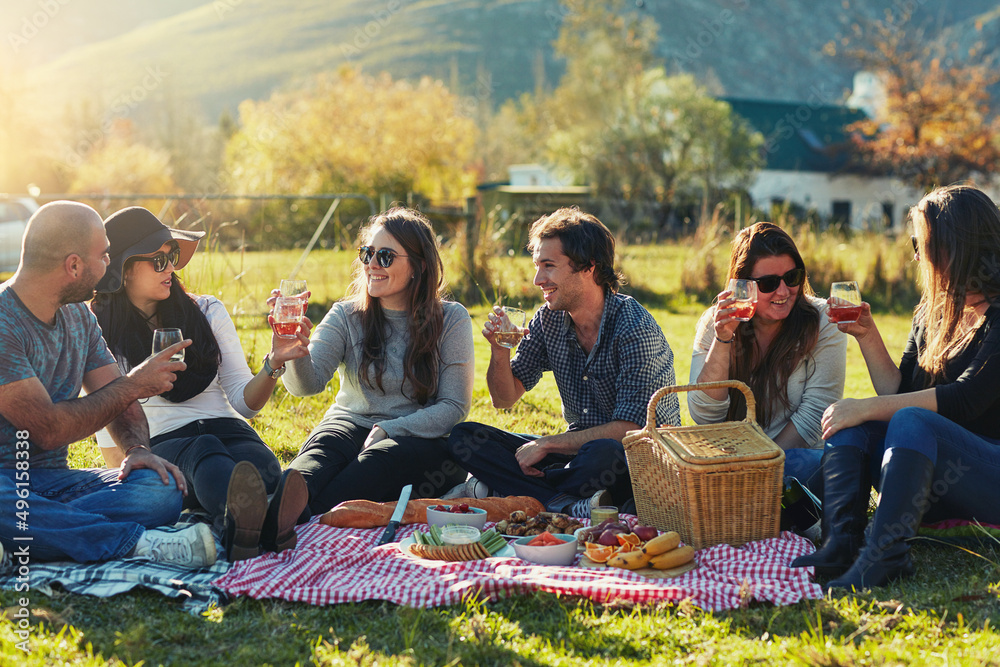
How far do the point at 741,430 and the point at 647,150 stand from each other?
91.6 ft

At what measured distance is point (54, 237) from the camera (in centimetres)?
354

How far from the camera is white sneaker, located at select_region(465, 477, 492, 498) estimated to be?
4.75 meters

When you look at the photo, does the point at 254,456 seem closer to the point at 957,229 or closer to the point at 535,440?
the point at 535,440

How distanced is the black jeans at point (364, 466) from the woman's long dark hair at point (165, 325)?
646 mm

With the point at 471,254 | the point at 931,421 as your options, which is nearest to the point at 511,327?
the point at 931,421

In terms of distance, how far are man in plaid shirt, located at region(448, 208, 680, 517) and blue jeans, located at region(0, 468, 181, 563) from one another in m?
1.53

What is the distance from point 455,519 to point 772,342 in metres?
1.78

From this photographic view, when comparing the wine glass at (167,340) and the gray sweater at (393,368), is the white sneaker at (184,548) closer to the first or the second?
the wine glass at (167,340)

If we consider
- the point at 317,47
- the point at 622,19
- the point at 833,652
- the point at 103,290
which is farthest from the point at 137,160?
the point at 317,47

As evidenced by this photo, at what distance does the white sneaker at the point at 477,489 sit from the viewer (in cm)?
475

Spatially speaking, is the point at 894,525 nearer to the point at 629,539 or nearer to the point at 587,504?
the point at 629,539

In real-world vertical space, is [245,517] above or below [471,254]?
below

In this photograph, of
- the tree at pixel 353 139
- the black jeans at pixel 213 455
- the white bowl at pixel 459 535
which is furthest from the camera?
the tree at pixel 353 139

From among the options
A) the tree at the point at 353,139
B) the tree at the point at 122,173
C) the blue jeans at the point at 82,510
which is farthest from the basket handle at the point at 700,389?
the tree at the point at 122,173
